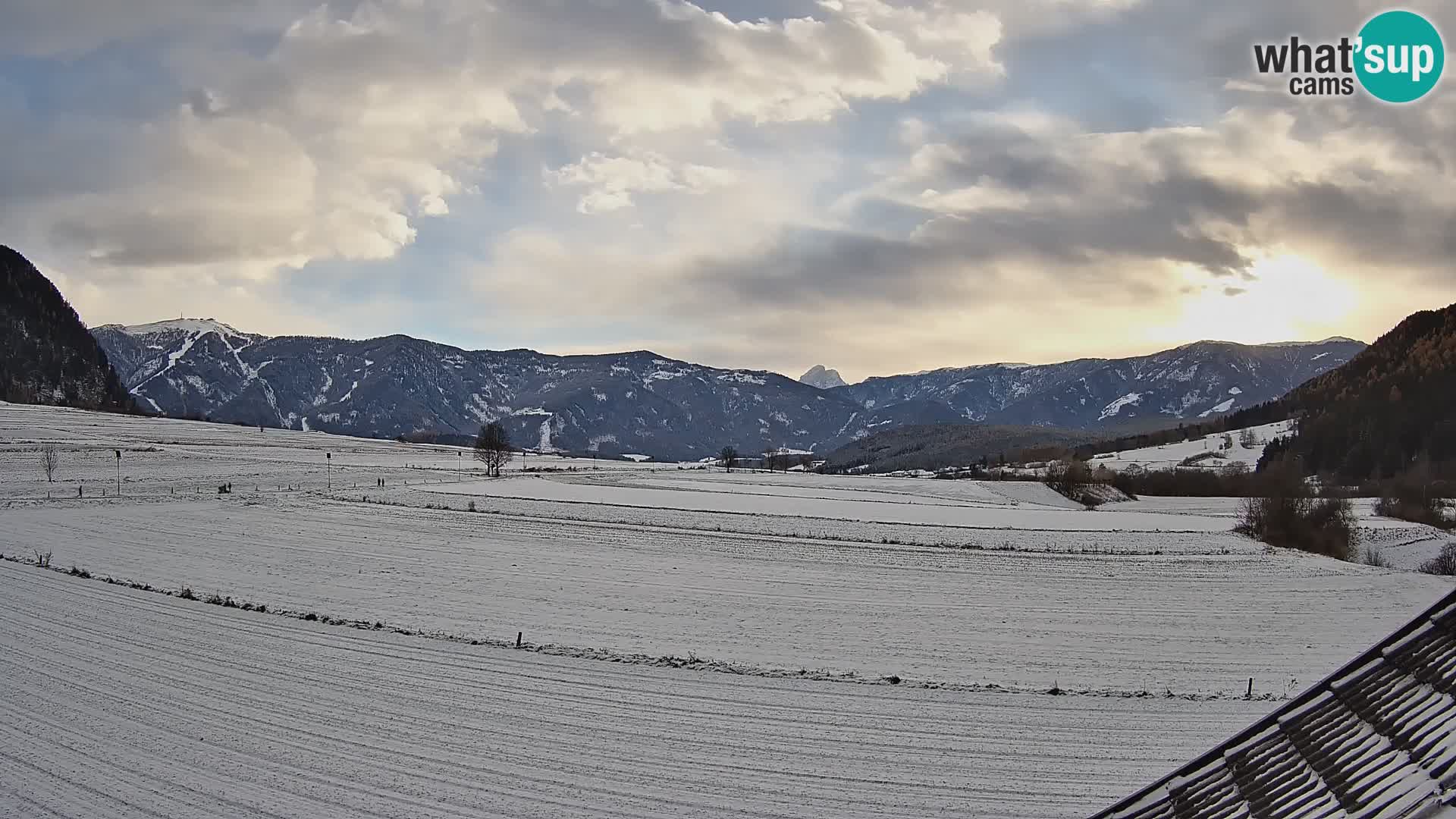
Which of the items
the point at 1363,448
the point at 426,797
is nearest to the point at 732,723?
the point at 426,797

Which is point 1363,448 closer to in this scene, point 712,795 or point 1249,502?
point 1249,502

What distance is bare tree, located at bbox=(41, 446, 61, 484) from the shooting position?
7625 cm

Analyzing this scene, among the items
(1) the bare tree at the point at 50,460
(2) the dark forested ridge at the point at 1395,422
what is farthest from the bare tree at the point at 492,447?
(2) the dark forested ridge at the point at 1395,422

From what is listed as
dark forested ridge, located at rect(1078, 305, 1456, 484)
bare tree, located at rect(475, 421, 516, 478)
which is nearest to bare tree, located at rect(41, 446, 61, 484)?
bare tree, located at rect(475, 421, 516, 478)

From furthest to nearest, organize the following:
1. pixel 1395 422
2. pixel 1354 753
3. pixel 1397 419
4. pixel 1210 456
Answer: pixel 1210 456, pixel 1397 419, pixel 1395 422, pixel 1354 753

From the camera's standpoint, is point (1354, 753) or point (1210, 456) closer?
point (1354, 753)

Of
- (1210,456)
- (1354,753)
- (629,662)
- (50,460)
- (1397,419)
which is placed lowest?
(629,662)

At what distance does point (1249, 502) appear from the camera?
6862 cm

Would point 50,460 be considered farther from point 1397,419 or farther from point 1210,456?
point 1210,456

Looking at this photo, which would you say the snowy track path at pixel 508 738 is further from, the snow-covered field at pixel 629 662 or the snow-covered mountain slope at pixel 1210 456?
the snow-covered mountain slope at pixel 1210 456

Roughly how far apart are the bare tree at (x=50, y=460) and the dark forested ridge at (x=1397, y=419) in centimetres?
16026

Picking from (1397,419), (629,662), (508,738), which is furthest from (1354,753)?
(1397,419)

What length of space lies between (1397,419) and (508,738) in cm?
16265

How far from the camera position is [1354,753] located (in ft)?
17.3
